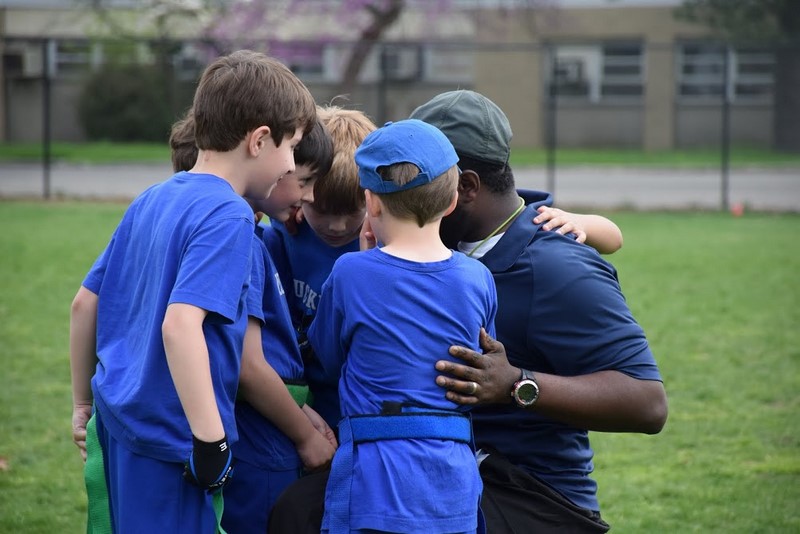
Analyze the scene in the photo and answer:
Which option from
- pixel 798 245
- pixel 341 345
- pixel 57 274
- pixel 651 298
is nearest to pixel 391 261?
pixel 341 345

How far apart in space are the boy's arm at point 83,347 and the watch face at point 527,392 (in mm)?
1159

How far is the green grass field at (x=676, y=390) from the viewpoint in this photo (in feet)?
16.0

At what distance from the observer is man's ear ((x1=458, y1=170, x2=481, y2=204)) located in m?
2.78

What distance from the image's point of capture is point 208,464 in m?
2.39

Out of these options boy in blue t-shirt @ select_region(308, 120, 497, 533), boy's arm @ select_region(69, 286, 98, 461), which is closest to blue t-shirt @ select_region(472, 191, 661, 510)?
boy in blue t-shirt @ select_region(308, 120, 497, 533)

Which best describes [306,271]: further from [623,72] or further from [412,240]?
[623,72]

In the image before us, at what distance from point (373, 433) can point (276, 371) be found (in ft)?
1.37

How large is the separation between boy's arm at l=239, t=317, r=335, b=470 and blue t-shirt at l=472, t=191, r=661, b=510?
47 cm

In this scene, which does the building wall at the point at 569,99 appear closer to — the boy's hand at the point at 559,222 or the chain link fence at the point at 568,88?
the chain link fence at the point at 568,88

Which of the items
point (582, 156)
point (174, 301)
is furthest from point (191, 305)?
point (582, 156)

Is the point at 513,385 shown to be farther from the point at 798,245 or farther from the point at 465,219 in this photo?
the point at 798,245

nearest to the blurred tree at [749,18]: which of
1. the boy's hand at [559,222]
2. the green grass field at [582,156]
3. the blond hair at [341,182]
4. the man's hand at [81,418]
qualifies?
the green grass field at [582,156]

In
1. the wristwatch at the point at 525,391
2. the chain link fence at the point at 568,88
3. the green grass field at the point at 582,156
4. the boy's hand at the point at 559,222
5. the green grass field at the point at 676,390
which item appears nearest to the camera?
the wristwatch at the point at 525,391

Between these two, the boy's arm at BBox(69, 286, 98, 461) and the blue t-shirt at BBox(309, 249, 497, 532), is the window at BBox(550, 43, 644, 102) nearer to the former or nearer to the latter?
the boy's arm at BBox(69, 286, 98, 461)
